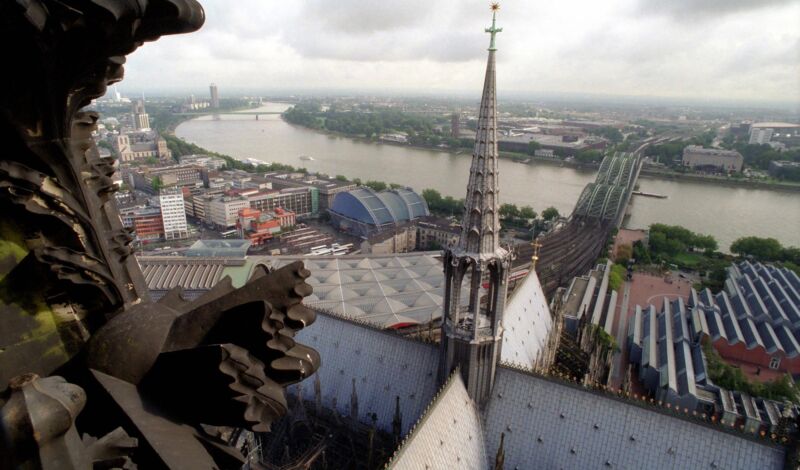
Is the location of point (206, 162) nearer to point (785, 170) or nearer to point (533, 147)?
point (533, 147)

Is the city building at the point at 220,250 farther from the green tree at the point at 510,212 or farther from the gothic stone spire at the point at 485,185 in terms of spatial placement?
Answer: the green tree at the point at 510,212

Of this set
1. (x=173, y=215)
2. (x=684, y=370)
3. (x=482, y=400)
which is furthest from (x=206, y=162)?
(x=482, y=400)

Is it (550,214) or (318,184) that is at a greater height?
(318,184)

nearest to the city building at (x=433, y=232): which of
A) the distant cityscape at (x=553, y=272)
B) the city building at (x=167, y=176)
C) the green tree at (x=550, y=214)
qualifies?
the distant cityscape at (x=553, y=272)

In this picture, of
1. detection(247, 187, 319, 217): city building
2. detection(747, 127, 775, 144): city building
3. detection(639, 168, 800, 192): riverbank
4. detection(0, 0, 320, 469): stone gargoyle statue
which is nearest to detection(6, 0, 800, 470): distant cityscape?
detection(0, 0, 320, 469): stone gargoyle statue

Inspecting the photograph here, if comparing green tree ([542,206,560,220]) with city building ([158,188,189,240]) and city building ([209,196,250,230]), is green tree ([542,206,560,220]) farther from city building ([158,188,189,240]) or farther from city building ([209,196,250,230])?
city building ([158,188,189,240])

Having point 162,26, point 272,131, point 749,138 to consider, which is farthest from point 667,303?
point 272,131

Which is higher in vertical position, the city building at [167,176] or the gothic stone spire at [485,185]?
the gothic stone spire at [485,185]

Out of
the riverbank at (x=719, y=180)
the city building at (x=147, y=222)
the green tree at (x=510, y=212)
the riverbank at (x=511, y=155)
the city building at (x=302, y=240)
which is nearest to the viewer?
the city building at (x=302, y=240)
